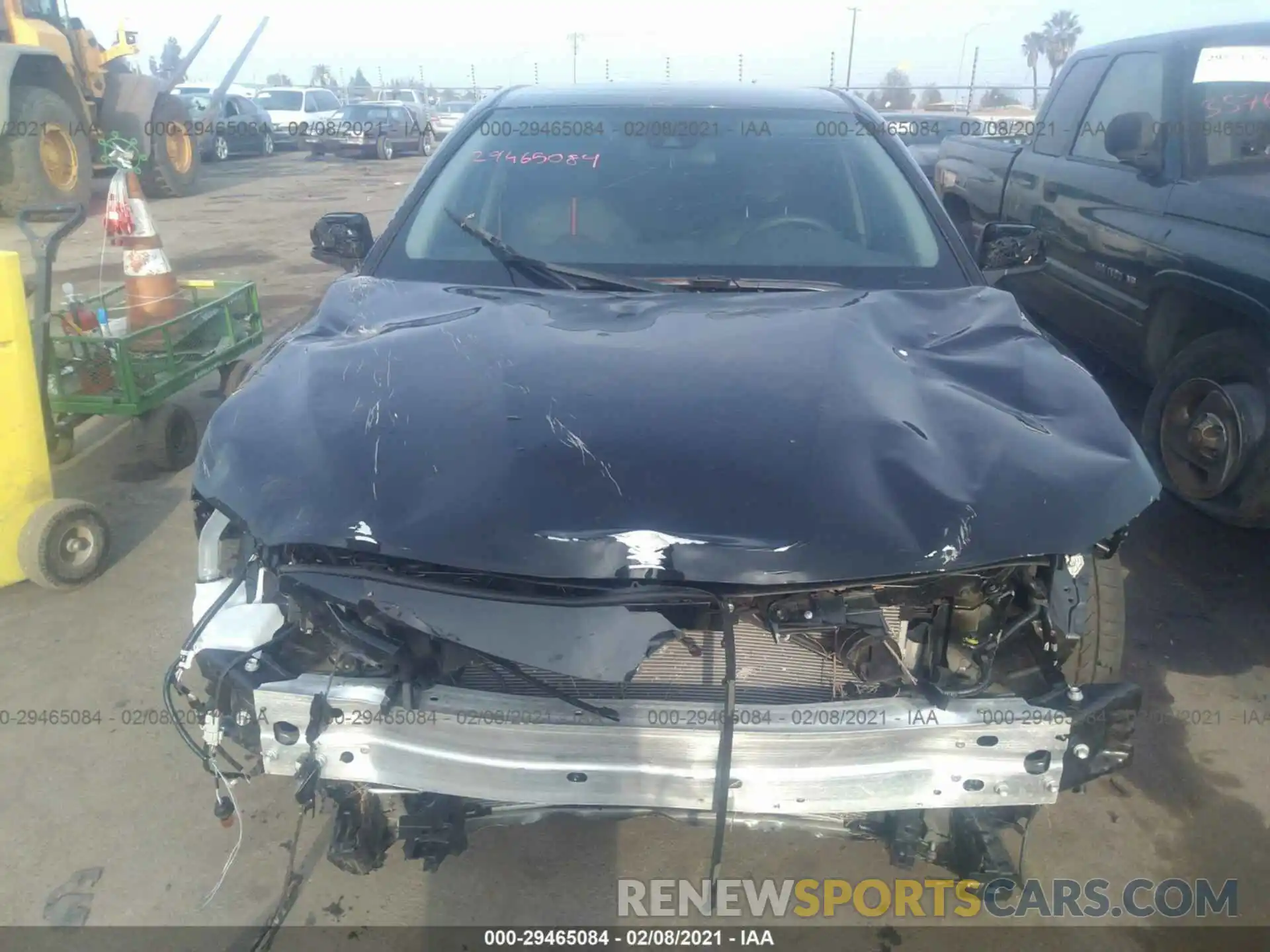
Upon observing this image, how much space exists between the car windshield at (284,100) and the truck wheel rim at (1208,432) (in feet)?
81.5

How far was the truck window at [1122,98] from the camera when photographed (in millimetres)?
4297

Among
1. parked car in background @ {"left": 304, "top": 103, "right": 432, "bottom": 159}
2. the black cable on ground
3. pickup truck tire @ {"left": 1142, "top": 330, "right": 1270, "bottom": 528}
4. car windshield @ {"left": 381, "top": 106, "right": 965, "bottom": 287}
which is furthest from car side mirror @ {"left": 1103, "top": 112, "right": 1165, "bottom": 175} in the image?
parked car in background @ {"left": 304, "top": 103, "right": 432, "bottom": 159}

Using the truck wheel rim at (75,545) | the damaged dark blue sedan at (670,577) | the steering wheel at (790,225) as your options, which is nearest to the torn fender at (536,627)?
the damaged dark blue sedan at (670,577)

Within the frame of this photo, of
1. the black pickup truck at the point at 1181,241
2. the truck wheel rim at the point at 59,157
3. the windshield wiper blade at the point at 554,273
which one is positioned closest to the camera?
the windshield wiper blade at the point at 554,273

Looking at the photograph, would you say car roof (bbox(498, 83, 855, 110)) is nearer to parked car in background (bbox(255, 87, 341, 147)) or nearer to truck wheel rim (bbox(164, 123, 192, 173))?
truck wheel rim (bbox(164, 123, 192, 173))

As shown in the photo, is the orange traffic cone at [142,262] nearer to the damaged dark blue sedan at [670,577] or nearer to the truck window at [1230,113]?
the damaged dark blue sedan at [670,577]

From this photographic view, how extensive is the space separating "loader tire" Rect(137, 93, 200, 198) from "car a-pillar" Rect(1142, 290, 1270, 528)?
520 inches

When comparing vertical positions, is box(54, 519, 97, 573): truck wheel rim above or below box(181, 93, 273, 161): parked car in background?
below

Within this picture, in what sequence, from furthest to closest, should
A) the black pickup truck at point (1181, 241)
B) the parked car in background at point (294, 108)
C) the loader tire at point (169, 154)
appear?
the parked car in background at point (294, 108)
the loader tire at point (169, 154)
the black pickup truck at point (1181, 241)

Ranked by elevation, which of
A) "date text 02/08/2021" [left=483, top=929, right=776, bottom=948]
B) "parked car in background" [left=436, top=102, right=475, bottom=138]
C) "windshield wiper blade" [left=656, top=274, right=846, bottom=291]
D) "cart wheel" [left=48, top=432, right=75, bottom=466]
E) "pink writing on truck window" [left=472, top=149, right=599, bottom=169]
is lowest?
"date text 02/08/2021" [left=483, top=929, right=776, bottom=948]

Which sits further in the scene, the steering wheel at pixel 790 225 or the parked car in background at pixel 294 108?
the parked car in background at pixel 294 108

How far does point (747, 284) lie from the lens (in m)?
2.65

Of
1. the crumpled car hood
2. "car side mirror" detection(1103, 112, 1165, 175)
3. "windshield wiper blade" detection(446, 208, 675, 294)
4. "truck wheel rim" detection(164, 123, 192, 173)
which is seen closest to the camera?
the crumpled car hood

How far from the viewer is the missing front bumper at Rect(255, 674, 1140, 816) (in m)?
1.77
